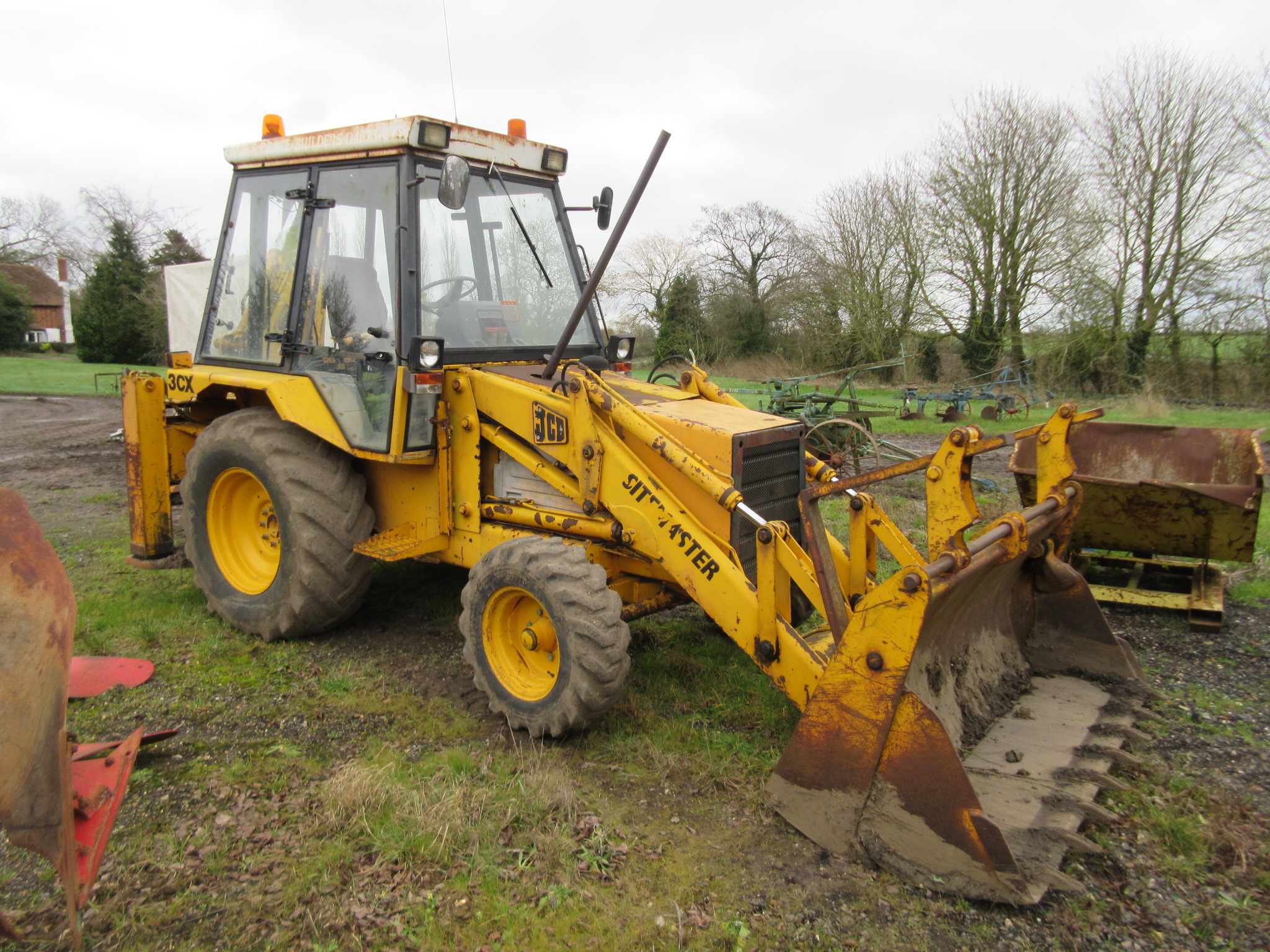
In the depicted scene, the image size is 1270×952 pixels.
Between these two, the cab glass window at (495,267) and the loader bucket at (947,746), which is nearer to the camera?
the loader bucket at (947,746)

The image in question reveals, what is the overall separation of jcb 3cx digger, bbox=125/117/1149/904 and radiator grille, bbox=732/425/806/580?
16 millimetres

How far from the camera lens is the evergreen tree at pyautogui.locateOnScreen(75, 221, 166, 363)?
3120 centimetres

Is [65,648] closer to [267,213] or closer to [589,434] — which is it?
[589,434]

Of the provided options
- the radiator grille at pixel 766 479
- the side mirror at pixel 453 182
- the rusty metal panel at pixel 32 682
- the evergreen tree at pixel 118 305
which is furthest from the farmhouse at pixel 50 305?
the radiator grille at pixel 766 479

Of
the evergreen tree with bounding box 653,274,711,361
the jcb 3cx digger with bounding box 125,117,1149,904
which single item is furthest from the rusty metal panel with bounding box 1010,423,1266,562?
the evergreen tree with bounding box 653,274,711,361

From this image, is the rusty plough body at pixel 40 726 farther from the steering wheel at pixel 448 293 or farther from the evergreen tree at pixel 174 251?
the evergreen tree at pixel 174 251

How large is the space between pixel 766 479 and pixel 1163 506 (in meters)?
3.14

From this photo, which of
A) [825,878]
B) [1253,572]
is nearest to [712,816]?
[825,878]

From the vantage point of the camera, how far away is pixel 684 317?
94.8 ft

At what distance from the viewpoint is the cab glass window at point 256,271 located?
4.97m

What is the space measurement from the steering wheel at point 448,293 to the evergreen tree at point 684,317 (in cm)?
2358

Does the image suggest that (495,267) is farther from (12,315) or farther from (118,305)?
(12,315)

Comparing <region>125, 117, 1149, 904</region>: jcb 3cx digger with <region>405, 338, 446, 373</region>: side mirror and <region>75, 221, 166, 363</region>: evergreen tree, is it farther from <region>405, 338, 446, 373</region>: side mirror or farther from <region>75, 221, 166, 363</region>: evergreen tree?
<region>75, 221, 166, 363</region>: evergreen tree

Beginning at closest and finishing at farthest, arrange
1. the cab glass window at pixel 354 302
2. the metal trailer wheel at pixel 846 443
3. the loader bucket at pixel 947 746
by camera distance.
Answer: the loader bucket at pixel 947 746, the cab glass window at pixel 354 302, the metal trailer wheel at pixel 846 443
